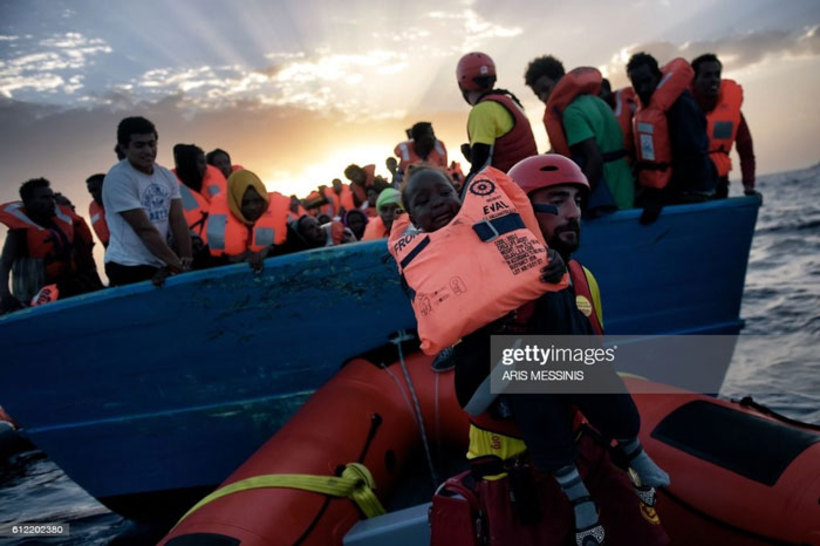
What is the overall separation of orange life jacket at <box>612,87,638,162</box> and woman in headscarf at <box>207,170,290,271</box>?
3.02 metres

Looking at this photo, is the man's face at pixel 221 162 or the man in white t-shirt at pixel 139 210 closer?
the man in white t-shirt at pixel 139 210

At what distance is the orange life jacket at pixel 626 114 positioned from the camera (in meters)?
4.31

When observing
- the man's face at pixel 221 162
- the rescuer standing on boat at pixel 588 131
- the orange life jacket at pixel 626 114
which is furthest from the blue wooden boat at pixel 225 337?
the man's face at pixel 221 162

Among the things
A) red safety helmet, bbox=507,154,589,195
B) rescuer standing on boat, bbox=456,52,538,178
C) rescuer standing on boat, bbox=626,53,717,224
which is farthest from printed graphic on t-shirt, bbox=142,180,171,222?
rescuer standing on boat, bbox=626,53,717,224

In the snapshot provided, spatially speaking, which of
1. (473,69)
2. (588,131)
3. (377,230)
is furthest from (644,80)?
(377,230)

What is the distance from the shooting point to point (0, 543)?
3988 mm

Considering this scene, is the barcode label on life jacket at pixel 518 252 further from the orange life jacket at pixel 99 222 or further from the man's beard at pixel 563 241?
the orange life jacket at pixel 99 222

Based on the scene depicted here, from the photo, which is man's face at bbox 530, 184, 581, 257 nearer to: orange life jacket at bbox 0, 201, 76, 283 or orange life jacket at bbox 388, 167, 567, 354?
orange life jacket at bbox 388, 167, 567, 354

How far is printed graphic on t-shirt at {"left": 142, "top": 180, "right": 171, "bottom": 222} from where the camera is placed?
11.4ft

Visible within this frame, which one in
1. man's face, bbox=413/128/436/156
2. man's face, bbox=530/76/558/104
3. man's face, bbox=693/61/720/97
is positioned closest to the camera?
man's face, bbox=530/76/558/104

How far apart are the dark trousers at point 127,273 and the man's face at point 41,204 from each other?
100 inches

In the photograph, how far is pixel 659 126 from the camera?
3.77m

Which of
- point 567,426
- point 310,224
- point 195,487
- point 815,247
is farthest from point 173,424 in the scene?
point 815,247

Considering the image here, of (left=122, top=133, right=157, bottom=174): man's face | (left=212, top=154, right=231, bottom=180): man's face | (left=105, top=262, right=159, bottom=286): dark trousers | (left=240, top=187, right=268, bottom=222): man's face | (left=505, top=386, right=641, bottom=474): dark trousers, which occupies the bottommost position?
(left=505, top=386, right=641, bottom=474): dark trousers
